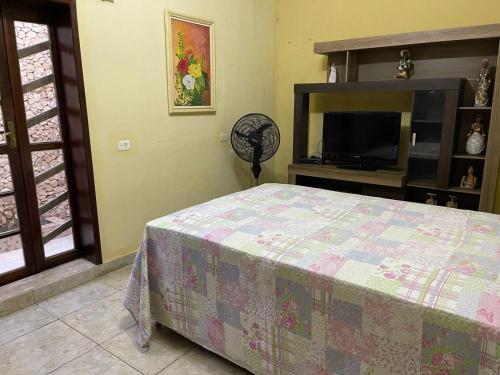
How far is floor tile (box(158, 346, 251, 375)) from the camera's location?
1.92 meters

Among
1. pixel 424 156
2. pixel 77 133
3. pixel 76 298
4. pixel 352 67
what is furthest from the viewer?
pixel 352 67

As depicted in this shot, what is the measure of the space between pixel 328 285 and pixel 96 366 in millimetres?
1362

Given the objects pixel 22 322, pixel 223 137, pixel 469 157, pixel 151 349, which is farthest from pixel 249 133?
pixel 22 322

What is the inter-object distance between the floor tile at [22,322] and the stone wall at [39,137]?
52 cm

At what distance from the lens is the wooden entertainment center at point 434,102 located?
317 centimetres

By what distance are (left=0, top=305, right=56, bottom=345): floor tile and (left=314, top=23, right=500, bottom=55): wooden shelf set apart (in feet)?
11.2

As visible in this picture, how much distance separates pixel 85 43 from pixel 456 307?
9.08ft

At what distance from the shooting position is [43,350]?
2.09 m

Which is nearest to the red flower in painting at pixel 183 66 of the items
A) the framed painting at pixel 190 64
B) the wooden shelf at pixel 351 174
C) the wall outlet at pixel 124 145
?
the framed painting at pixel 190 64

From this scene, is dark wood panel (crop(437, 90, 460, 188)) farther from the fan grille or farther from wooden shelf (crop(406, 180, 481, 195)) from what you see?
the fan grille

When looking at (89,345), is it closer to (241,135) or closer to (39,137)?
(39,137)

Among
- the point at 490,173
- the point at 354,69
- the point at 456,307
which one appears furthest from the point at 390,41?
the point at 456,307

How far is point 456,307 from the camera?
1.22 metres

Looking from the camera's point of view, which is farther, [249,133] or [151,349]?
[249,133]
